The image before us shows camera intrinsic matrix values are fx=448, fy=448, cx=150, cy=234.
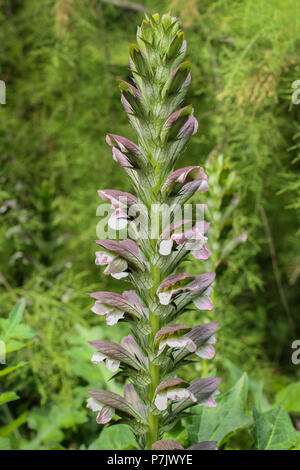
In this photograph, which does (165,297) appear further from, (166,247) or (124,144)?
(124,144)

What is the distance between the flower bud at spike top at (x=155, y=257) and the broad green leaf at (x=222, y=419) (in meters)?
0.09

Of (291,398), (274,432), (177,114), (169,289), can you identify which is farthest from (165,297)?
(291,398)

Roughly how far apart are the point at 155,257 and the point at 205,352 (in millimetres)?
140

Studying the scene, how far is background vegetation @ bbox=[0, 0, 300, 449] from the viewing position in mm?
1108

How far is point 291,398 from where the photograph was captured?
898 mm

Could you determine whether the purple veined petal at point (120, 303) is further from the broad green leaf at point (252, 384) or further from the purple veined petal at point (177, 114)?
the broad green leaf at point (252, 384)

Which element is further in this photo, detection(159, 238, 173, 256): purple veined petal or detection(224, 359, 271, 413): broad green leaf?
detection(224, 359, 271, 413): broad green leaf

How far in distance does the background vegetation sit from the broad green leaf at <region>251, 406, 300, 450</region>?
0.67 ft

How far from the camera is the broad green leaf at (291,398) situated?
0.88 metres

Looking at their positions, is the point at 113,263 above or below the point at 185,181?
below

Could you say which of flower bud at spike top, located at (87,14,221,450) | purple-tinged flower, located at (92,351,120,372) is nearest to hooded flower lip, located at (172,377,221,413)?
flower bud at spike top, located at (87,14,221,450)

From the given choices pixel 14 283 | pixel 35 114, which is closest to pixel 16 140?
pixel 35 114

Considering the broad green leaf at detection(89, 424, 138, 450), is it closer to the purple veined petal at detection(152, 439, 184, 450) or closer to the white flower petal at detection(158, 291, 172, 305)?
the purple veined petal at detection(152, 439, 184, 450)

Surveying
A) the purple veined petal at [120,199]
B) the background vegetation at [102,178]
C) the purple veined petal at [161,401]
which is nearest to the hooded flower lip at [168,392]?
the purple veined petal at [161,401]
